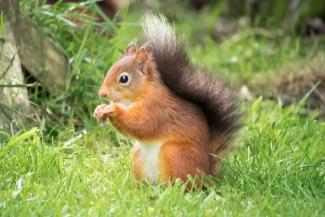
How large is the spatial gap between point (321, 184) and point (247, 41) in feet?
13.1

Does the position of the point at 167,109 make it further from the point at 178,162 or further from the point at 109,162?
the point at 109,162

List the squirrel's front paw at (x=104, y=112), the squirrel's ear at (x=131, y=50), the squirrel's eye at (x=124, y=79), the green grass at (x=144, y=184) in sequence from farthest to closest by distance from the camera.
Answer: the squirrel's ear at (x=131, y=50), the squirrel's eye at (x=124, y=79), the squirrel's front paw at (x=104, y=112), the green grass at (x=144, y=184)

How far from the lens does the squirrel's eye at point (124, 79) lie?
4.29 metres

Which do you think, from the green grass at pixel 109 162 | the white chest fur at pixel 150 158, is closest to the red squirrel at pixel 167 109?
the white chest fur at pixel 150 158

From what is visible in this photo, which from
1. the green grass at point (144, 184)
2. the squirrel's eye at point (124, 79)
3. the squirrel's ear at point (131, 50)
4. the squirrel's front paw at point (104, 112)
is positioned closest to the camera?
the green grass at point (144, 184)

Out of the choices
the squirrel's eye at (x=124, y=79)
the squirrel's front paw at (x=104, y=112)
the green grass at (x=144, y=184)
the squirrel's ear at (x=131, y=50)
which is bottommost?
the green grass at (x=144, y=184)

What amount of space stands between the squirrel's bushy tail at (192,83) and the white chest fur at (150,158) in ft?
1.03

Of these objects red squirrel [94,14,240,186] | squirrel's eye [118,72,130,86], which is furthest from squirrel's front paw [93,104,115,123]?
squirrel's eye [118,72,130,86]

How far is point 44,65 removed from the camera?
223 inches

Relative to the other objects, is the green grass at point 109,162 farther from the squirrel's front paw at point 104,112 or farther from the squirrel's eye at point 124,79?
the squirrel's eye at point 124,79

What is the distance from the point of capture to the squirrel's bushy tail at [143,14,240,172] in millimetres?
4375

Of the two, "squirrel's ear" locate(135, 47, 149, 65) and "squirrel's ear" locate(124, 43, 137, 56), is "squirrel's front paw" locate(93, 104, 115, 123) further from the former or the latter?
"squirrel's ear" locate(124, 43, 137, 56)

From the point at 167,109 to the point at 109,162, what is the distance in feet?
2.42

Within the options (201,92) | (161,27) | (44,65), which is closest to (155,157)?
(201,92)
